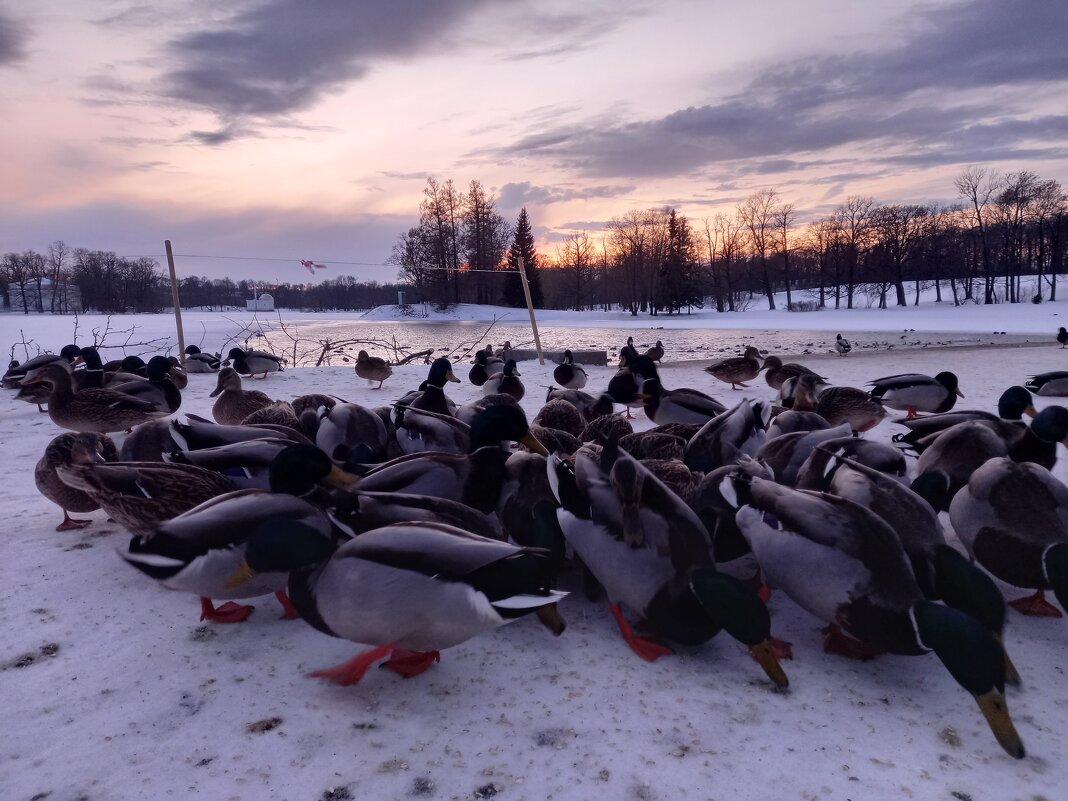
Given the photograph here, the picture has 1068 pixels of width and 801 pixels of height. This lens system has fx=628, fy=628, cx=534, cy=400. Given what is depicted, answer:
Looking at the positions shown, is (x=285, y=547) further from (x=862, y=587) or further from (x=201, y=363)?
(x=201, y=363)

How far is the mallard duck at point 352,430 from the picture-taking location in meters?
5.19

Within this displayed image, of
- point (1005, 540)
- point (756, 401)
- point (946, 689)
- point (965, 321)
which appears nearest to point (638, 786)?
point (946, 689)

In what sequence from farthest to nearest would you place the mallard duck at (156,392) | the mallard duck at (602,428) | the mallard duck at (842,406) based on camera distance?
1. the mallard duck at (156,392)
2. the mallard duck at (842,406)
3. the mallard duck at (602,428)

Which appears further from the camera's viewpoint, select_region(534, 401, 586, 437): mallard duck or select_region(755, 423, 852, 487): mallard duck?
select_region(534, 401, 586, 437): mallard duck

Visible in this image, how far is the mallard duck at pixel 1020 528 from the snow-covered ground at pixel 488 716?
24 cm

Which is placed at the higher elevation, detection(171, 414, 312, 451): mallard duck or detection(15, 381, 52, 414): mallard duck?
detection(15, 381, 52, 414): mallard duck

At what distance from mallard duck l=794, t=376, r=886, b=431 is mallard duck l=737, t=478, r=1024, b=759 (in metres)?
4.11

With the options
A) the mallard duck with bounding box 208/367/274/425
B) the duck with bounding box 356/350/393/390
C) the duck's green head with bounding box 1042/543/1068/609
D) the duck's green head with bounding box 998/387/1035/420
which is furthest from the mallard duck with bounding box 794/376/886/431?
the duck with bounding box 356/350/393/390

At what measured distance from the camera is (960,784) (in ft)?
6.56

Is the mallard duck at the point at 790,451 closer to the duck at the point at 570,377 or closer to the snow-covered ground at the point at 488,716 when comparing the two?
the snow-covered ground at the point at 488,716

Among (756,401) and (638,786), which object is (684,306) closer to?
(756,401)

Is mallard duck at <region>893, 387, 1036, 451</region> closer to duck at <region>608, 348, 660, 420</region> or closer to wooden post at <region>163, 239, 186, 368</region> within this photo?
duck at <region>608, 348, 660, 420</region>

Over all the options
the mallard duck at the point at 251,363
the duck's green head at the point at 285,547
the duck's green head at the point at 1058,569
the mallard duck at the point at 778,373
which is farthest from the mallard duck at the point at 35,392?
the mallard duck at the point at 778,373

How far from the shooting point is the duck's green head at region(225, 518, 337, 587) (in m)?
2.48
